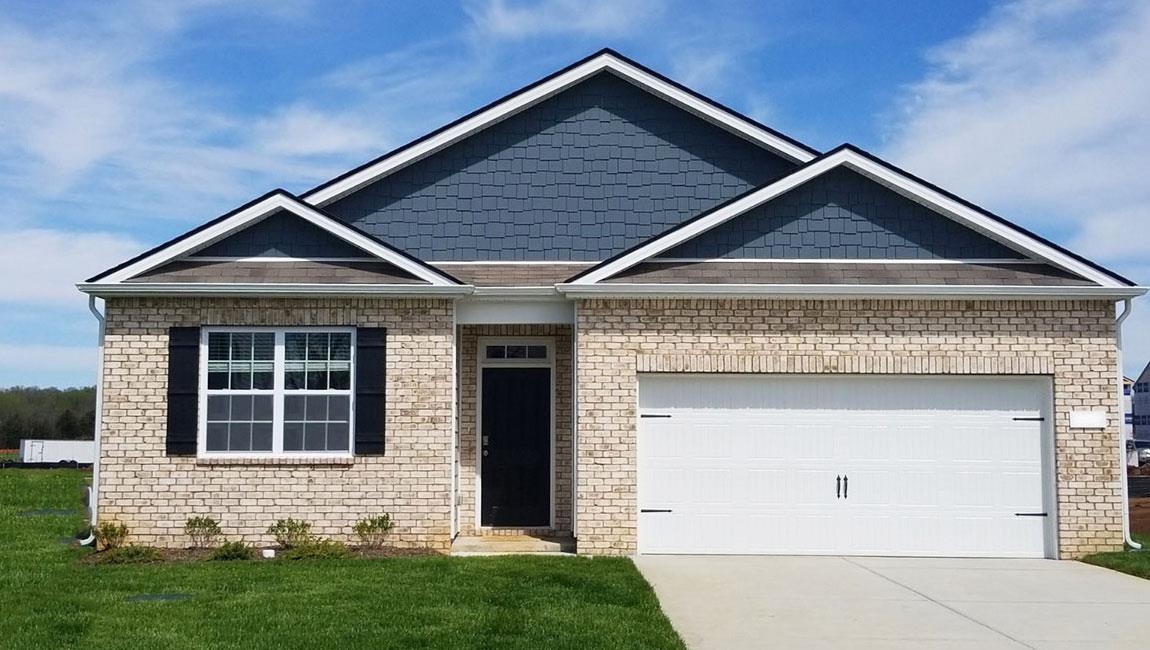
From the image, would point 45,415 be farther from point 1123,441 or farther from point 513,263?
point 1123,441

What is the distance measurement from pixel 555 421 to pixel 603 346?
204cm

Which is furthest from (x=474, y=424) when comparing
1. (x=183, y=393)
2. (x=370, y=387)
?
(x=183, y=393)

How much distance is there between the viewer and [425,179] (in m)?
16.3

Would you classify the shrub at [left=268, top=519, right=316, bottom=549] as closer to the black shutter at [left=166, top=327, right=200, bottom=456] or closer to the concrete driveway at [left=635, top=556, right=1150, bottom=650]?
the black shutter at [left=166, top=327, right=200, bottom=456]

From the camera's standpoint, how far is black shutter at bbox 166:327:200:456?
13.8 meters

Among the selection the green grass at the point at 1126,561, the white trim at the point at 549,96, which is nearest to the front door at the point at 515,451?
the white trim at the point at 549,96

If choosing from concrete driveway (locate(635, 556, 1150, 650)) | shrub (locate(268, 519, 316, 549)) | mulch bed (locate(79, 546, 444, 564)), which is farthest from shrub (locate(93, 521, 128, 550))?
concrete driveway (locate(635, 556, 1150, 650))

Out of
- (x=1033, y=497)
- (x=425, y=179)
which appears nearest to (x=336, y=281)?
(x=425, y=179)

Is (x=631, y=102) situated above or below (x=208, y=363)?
above

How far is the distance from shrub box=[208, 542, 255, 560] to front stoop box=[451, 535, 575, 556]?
231cm

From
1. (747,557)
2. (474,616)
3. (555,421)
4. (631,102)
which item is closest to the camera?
(474,616)

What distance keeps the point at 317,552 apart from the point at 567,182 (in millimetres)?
6166

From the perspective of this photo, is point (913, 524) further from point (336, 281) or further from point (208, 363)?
point (208, 363)

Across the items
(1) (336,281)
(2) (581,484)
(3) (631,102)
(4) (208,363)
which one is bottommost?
(2) (581,484)
